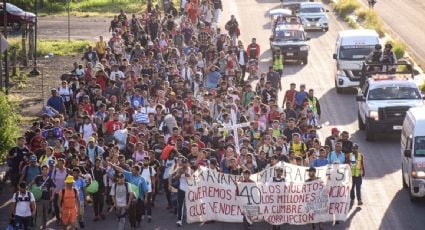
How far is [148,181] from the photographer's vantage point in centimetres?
2606

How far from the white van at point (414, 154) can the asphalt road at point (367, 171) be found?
1.53 feet

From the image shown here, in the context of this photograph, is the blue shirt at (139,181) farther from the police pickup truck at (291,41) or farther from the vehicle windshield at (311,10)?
the vehicle windshield at (311,10)

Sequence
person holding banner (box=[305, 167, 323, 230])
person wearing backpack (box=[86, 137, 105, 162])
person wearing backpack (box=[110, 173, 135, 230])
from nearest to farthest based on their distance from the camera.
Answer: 1. person wearing backpack (box=[110, 173, 135, 230])
2. person holding banner (box=[305, 167, 323, 230])
3. person wearing backpack (box=[86, 137, 105, 162])

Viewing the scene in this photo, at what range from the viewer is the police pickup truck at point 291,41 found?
47.9 metres

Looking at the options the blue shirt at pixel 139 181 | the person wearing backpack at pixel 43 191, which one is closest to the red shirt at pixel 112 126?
the blue shirt at pixel 139 181

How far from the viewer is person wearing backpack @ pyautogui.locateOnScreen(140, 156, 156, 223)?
26109 millimetres

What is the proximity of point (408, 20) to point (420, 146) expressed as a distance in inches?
1514

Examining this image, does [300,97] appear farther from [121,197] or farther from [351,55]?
[351,55]

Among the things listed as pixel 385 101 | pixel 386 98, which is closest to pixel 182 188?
pixel 385 101

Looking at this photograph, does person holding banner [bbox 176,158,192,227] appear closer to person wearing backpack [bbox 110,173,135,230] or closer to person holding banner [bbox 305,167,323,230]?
person wearing backpack [bbox 110,173,135,230]

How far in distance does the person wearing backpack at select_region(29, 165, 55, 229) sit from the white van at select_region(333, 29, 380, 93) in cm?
1811

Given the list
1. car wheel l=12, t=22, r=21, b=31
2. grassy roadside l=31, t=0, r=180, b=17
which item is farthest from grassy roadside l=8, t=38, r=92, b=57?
grassy roadside l=31, t=0, r=180, b=17

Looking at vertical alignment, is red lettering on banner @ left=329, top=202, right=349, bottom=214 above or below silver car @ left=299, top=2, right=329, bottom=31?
below

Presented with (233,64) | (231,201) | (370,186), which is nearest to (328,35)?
(233,64)
